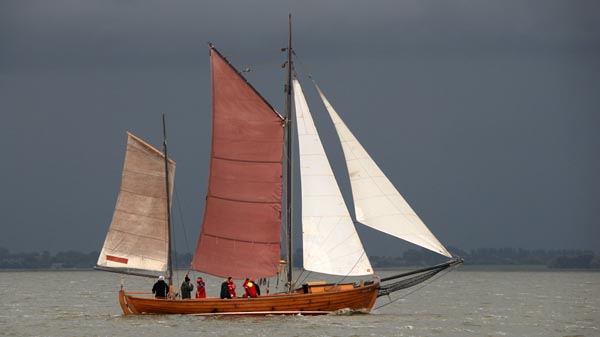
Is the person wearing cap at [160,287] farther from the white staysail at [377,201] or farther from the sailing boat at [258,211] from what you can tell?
the white staysail at [377,201]

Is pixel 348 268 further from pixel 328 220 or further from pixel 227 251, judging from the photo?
pixel 227 251

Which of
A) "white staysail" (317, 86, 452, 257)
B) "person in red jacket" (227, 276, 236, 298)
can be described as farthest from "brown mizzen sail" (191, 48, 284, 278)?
"white staysail" (317, 86, 452, 257)

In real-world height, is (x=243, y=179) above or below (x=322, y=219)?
above

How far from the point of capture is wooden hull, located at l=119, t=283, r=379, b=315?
165ft

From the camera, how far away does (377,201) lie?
164 ft

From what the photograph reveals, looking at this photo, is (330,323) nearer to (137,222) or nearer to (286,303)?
(286,303)

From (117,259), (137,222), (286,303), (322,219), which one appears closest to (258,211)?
(322,219)

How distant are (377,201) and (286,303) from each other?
5786 millimetres

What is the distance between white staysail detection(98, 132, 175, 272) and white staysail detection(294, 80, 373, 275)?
666 centimetres

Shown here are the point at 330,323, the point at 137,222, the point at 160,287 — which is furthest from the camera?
the point at 160,287

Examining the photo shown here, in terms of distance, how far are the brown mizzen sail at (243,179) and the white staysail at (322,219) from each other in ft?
4.41

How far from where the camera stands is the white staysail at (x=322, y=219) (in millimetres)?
50906

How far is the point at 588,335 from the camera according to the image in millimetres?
49688

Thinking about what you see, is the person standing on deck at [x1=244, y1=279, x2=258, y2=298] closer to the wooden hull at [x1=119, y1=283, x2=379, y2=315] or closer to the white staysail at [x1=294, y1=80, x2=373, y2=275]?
the wooden hull at [x1=119, y1=283, x2=379, y2=315]
